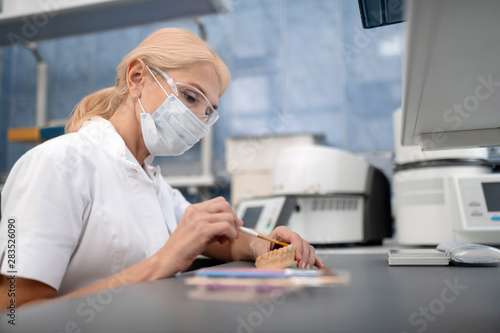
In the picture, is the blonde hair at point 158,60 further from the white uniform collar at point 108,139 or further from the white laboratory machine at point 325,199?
the white laboratory machine at point 325,199

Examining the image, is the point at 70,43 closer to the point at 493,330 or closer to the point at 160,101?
the point at 160,101

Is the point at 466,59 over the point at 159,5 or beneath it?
beneath

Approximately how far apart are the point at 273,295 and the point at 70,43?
3.47 m

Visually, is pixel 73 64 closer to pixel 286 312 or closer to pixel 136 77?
pixel 136 77

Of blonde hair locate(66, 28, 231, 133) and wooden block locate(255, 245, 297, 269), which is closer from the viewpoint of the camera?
wooden block locate(255, 245, 297, 269)

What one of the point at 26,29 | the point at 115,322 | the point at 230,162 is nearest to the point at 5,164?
the point at 26,29

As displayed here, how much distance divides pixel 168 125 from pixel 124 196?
0.24 meters

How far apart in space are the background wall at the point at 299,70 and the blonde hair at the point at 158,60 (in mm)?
1673

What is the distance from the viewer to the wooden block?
0.71 metres

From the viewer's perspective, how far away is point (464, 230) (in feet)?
4.17

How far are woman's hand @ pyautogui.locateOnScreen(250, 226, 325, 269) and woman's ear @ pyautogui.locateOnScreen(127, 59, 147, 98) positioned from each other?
0.50 meters

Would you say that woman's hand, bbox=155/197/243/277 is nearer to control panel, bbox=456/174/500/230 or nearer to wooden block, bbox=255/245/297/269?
wooden block, bbox=255/245/297/269

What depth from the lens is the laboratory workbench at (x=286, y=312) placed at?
357 millimetres

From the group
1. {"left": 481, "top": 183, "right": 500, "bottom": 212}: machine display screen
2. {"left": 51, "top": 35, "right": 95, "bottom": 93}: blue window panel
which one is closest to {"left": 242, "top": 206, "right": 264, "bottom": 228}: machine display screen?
{"left": 481, "top": 183, "right": 500, "bottom": 212}: machine display screen
